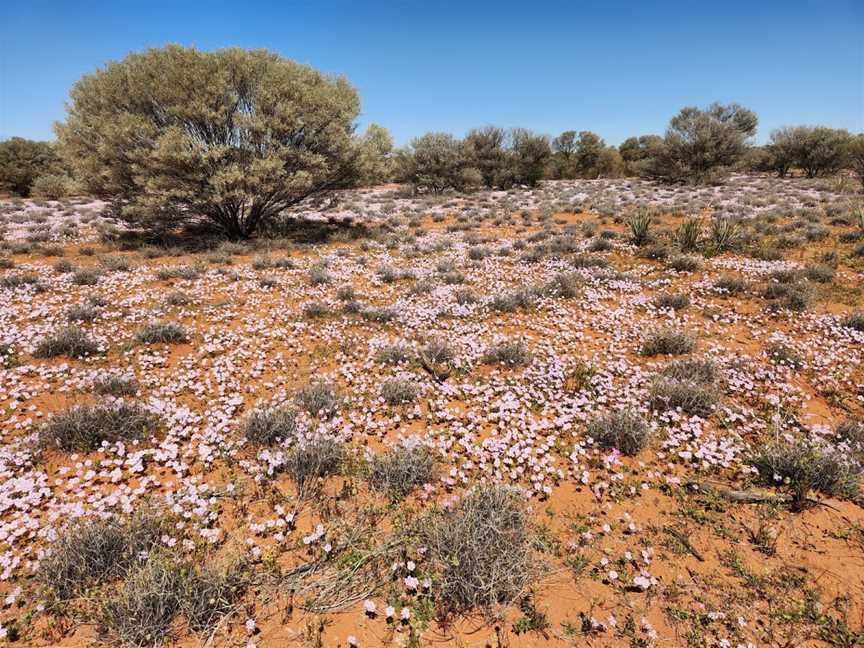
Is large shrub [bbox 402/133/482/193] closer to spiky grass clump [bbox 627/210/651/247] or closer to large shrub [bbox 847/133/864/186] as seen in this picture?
spiky grass clump [bbox 627/210/651/247]

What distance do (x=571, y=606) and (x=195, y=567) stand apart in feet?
11.4

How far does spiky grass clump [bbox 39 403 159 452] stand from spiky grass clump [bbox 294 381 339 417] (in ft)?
6.55

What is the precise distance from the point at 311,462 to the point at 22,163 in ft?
177

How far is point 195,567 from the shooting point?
3.43m

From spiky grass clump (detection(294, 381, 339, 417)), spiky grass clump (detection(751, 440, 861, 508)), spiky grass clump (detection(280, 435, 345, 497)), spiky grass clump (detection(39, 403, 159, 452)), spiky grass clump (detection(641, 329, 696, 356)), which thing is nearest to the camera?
spiky grass clump (detection(751, 440, 861, 508))

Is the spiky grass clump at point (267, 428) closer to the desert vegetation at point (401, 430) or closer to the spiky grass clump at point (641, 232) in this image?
the desert vegetation at point (401, 430)

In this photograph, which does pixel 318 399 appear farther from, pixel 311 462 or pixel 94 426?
pixel 94 426

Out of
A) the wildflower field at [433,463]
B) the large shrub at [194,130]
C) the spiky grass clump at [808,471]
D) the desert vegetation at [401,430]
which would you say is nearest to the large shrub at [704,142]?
the desert vegetation at [401,430]

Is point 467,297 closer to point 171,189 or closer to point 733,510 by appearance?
point 733,510

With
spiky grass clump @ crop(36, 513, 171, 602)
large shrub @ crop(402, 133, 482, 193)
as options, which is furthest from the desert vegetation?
large shrub @ crop(402, 133, 482, 193)

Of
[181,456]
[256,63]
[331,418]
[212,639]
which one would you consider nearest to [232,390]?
[181,456]

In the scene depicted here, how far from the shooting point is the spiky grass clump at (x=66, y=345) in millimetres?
6849

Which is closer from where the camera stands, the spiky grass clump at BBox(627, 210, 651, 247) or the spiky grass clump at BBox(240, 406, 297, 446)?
the spiky grass clump at BBox(240, 406, 297, 446)

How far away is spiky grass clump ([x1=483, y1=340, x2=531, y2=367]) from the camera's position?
726 centimetres
